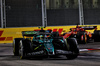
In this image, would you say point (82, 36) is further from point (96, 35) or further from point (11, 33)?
point (11, 33)

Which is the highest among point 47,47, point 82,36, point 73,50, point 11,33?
point 11,33

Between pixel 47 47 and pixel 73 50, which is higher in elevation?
pixel 47 47

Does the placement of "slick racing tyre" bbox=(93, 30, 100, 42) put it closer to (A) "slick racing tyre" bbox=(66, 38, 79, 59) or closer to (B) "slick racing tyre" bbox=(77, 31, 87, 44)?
(B) "slick racing tyre" bbox=(77, 31, 87, 44)

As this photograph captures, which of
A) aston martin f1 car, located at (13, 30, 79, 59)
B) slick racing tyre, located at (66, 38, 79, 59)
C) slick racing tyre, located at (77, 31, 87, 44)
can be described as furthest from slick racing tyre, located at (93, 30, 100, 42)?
slick racing tyre, located at (66, 38, 79, 59)

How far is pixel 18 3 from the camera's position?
19688mm

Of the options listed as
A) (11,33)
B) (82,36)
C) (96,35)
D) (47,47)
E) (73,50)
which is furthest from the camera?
(11,33)

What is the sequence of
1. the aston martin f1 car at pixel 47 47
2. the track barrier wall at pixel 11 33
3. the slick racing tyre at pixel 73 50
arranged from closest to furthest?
the aston martin f1 car at pixel 47 47, the slick racing tyre at pixel 73 50, the track barrier wall at pixel 11 33

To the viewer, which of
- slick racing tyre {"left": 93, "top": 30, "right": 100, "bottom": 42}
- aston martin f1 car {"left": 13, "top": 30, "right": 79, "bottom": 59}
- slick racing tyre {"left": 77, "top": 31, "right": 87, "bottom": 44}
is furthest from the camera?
slick racing tyre {"left": 93, "top": 30, "right": 100, "bottom": 42}

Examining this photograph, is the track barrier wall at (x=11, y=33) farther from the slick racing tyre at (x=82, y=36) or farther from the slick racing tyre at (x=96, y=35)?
the slick racing tyre at (x=82, y=36)

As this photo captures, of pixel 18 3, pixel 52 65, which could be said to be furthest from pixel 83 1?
pixel 52 65

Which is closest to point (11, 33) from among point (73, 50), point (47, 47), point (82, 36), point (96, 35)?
point (82, 36)

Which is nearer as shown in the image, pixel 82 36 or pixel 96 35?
pixel 82 36

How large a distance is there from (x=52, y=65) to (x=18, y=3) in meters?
13.5

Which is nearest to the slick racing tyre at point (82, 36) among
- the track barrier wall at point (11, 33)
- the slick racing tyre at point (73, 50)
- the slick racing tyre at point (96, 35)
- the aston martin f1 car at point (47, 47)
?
the slick racing tyre at point (96, 35)
